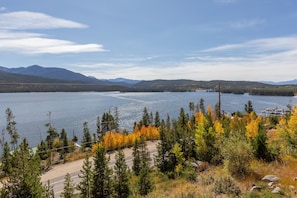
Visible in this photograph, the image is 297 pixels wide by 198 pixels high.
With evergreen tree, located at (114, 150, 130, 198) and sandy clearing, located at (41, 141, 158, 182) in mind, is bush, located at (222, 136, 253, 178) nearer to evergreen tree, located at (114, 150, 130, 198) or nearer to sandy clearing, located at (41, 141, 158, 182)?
evergreen tree, located at (114, 150, 130, 198)

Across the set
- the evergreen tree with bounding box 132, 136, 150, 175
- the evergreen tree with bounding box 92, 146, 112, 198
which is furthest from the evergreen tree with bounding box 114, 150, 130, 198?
the evergreen tree with bounding box 132, 136, 150, 175

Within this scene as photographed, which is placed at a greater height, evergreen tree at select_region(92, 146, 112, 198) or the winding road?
evergreen tree at select_region(92, 146, 112, 198)

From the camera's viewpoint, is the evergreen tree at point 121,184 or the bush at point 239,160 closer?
the bush at point 239,160

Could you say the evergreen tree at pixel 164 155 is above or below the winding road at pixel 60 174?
above

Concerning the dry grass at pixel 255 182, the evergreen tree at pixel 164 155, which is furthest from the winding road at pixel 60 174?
the dry grass at pixel 255 182

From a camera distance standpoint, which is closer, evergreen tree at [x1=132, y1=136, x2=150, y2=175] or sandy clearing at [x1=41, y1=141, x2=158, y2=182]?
sandy clearing at [x1=41, y1=141, x2=158, y2=182]

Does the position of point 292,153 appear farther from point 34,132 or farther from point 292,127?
point 34,132

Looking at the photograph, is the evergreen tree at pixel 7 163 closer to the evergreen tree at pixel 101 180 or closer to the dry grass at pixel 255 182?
the evergreen tree at pixel 101 180

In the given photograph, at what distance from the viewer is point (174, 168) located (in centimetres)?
2648

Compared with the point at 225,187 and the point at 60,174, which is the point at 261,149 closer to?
the point at 225,187

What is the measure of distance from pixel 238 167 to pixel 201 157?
12.0m

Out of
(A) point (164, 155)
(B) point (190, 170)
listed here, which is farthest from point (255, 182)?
(A) point (164, 155)

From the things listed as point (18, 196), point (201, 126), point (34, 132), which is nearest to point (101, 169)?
point (18, 196)

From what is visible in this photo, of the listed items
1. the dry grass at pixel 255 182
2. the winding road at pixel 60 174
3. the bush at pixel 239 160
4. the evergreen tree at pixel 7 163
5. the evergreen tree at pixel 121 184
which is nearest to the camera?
the dry grass at pixel 255 182
